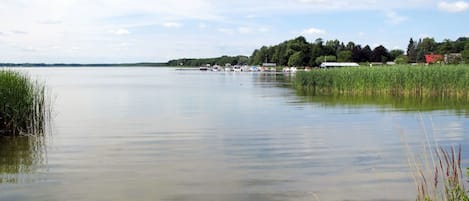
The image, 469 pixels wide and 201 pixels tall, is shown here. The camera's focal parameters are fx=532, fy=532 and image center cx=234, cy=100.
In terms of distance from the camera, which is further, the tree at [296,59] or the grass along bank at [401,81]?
the tree at [296,59]

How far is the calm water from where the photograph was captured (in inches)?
356

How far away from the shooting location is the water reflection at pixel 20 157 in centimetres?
1023

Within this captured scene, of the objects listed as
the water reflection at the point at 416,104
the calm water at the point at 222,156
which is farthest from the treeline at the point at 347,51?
the calm water at the point at 222,156

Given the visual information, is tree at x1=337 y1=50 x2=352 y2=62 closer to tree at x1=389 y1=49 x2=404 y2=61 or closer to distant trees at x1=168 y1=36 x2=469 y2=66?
distant trees at x1=168 y1=36 x2=469 y2=66

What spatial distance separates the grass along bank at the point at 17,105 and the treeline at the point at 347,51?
A: 393 feet

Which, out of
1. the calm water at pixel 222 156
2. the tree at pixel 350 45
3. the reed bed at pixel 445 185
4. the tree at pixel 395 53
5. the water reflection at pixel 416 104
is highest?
the tree at pixel 350 45

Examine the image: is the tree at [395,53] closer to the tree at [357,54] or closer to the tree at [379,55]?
the tree at [379,55]

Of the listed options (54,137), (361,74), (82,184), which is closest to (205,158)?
(82,184)

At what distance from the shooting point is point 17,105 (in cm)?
1455

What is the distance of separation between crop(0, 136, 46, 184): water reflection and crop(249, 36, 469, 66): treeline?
121m

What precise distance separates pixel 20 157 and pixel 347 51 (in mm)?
137279

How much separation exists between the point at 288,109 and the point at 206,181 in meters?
15.9

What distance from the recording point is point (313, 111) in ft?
79.7

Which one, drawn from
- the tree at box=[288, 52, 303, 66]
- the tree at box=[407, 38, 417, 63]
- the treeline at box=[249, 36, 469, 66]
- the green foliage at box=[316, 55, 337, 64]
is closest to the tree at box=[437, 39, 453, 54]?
the treeline at box=[249, 36, 469, 66]
